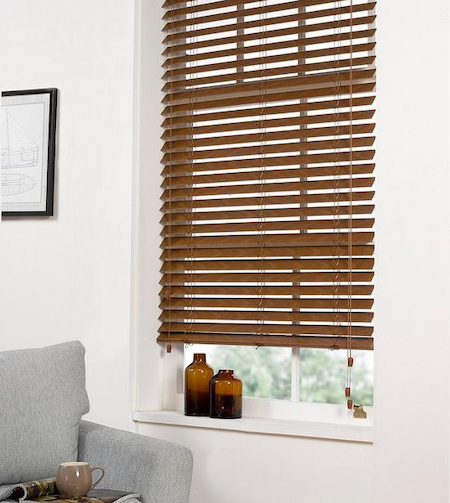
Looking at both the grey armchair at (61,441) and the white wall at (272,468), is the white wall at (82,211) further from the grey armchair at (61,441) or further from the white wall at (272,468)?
the grey armchair at (61,441)

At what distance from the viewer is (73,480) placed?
7.04ft

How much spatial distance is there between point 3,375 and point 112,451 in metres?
0.42

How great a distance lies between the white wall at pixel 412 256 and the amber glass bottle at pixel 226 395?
0.58 m

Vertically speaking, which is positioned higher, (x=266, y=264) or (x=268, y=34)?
(x=268, y=34)

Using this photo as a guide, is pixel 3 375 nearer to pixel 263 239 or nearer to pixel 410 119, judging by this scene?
pixel 263 239

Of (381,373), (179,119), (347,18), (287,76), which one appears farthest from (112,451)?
(347,18)

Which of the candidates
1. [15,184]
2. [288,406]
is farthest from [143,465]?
[15,184]

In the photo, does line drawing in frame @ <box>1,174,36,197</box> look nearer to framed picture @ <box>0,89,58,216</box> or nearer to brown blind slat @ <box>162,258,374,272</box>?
framed picture @ <box>0,89,58,216</box>

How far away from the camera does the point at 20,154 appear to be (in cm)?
333

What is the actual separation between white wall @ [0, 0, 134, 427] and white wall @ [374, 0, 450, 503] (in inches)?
40.8

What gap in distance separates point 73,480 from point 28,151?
5.27 ft

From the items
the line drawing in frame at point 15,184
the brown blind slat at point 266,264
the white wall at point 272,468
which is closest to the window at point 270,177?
the brown blind slat at point 266,264

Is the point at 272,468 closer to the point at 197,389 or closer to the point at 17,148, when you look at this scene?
the point at 197,389

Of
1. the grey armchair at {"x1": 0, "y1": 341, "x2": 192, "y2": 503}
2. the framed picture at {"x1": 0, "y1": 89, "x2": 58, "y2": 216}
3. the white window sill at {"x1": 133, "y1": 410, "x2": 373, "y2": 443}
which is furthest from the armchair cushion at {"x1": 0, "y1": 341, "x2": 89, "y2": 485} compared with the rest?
the framed picture at {"x1": 0, "y1": 89, "x2": 58, "y2": 216}
